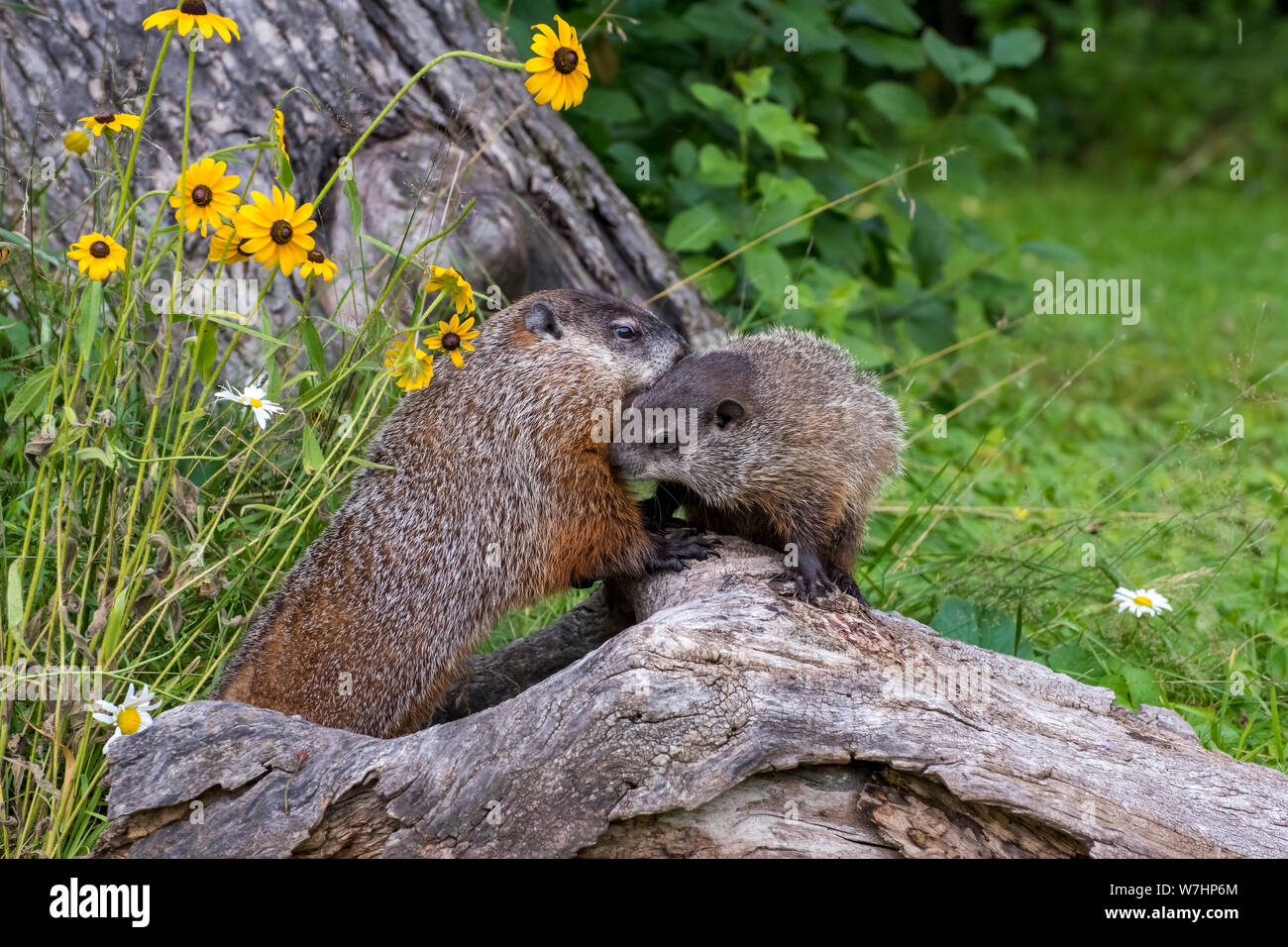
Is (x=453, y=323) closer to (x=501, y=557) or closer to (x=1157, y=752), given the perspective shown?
(x=501, y=557)

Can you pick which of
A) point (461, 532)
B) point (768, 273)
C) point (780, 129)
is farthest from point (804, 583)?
point (780, 129)

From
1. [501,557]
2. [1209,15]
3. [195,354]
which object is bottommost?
[501,557]

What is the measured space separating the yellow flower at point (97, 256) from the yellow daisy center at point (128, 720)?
972 millimetres

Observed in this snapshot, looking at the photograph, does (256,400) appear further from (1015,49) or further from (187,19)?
(1015,49)

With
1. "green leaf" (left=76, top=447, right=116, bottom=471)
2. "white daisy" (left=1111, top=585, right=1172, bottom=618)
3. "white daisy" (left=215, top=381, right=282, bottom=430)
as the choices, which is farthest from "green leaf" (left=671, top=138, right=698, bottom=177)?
"green leaf" (left=76, top=447, right=116, bottom=471)

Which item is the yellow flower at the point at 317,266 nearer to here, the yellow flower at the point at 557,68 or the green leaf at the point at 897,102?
the yellow flower at the point at 557,68

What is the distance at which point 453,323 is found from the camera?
3.32 meters

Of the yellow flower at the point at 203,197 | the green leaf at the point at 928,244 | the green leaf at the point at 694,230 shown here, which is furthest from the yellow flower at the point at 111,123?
the green leaf at the point at 928,244

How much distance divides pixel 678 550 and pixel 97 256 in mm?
1801

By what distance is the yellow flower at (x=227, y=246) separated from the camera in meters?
2.85

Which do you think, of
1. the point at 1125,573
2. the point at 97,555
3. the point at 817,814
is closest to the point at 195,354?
the point at 97,555

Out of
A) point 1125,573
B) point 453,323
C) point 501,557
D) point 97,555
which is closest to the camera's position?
point 97,555

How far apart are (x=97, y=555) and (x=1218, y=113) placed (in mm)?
14067

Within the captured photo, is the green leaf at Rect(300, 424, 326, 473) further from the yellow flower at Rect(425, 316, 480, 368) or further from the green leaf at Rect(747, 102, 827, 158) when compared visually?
the green leaf at Rect(747, 102, 827, 158)
